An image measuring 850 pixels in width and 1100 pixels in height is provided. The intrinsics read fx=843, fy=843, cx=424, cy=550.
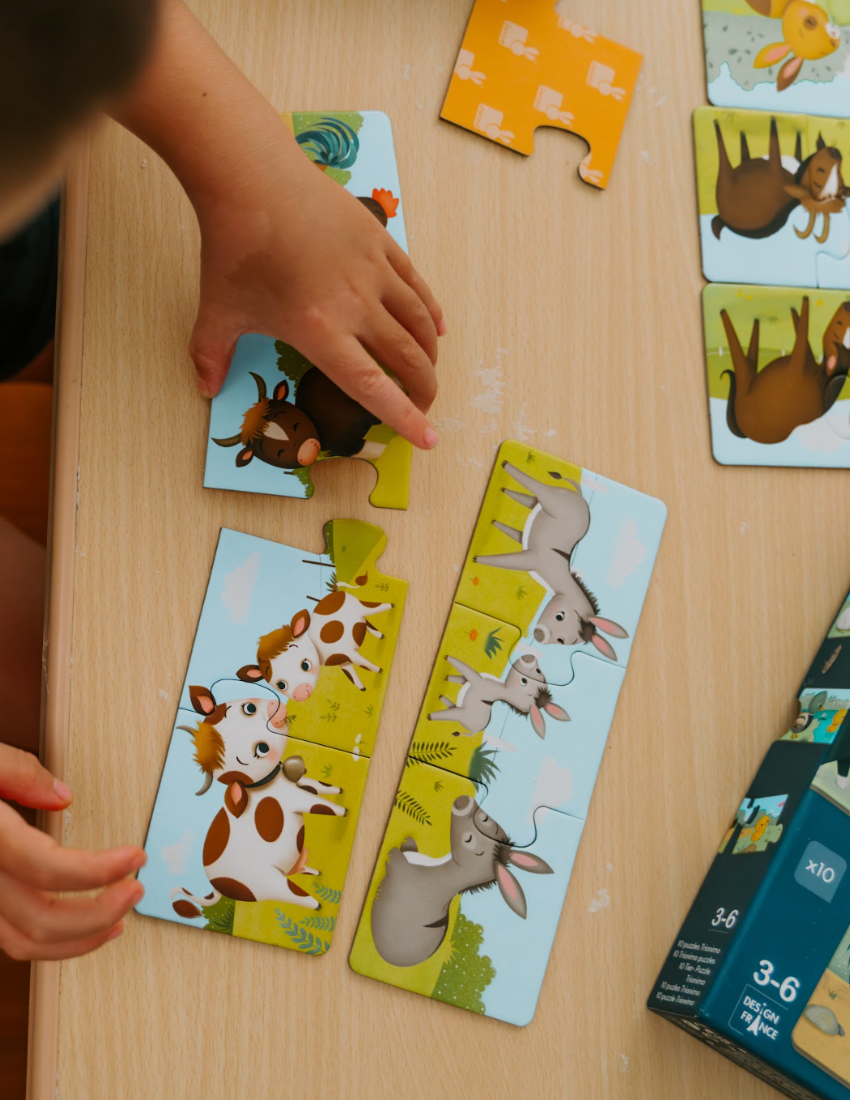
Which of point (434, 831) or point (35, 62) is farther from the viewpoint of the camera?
point (434, 831)

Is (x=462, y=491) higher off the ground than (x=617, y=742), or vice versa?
(x=462, y=491)

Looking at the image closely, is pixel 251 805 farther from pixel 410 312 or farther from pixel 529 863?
pixel 410 312

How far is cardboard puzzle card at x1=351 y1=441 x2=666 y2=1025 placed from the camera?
0.67 meters

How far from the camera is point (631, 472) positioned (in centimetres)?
76

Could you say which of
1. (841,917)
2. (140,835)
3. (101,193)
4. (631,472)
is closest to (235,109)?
(101,193)

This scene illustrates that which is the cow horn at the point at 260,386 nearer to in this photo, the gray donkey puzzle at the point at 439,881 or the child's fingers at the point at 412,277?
the child's fingers at the point at 412,277

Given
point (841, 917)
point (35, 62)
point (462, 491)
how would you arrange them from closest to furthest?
point (35, 62), point (841, 917), point (462, 491)

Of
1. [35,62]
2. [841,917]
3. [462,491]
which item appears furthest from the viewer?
[462,491]

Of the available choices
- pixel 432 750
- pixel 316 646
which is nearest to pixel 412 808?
pixel 432 750

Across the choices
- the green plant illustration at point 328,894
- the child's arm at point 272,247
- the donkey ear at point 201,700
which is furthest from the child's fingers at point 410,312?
the green plant illustration at point 328,894

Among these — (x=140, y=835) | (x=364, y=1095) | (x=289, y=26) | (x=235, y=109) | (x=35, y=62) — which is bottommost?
(x=364, y=1095)

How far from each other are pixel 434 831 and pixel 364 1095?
0.67 ft

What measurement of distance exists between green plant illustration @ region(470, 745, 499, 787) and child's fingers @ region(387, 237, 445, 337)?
1.19 ft

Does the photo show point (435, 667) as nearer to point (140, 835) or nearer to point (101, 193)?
point (140, 835)
